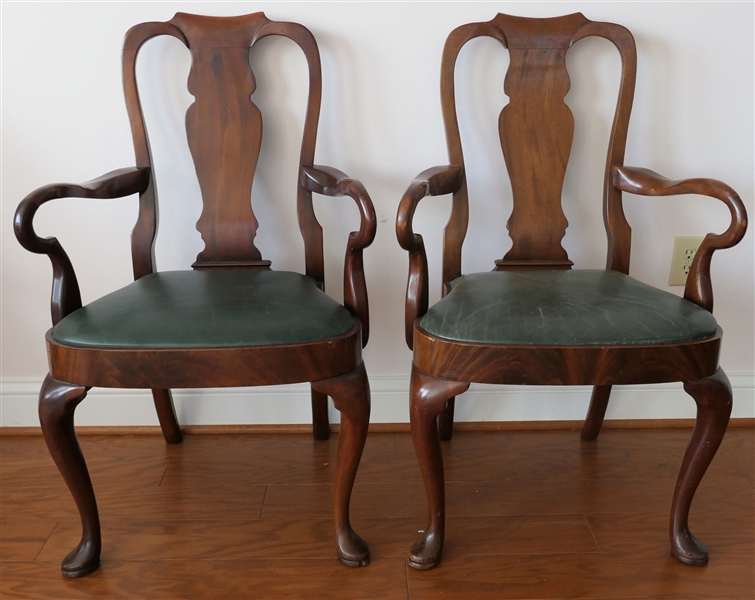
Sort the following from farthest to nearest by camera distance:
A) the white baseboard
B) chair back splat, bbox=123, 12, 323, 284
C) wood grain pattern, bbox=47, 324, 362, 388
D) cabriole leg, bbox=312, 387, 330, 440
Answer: the white baseboard, cabriole leg, bbox=312, 387, 330, 440, chair back splat, bbox=123, 12, 323, 284, wood grain pattern, bbox=47, 324, 362, 388

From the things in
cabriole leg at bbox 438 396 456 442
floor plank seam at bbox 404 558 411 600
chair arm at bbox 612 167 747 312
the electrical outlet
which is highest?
chair arm at bbox 612 167 747 312

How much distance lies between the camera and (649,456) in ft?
5.57

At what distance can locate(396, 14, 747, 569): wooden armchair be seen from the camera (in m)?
1.13

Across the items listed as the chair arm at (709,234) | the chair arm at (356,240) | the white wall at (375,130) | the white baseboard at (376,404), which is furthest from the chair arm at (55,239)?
the chair arm at (709,234)

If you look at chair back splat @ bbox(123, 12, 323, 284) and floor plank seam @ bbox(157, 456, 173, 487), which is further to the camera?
floor plank seam @ bbox(157, 456, 173, 487)

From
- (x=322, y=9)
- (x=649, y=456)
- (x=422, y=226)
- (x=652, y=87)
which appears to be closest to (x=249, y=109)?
(x=322, y=9)

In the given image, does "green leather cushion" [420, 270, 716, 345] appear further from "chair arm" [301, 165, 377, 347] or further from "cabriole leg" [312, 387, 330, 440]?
"cabriole leg" [312, 387, 330, 440]

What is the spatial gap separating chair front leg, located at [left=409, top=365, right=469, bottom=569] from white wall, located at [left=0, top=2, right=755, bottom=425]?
22.5 inches

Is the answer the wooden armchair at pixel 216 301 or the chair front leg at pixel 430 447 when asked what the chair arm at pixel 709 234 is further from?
the wooden armchair at pixel 216 301

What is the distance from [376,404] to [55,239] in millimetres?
896

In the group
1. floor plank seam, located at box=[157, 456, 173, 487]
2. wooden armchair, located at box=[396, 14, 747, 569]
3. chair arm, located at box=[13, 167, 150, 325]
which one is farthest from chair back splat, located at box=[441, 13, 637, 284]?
floor plank seam, located at box=[157, 456, 173, 487]

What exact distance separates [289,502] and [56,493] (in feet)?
1.72

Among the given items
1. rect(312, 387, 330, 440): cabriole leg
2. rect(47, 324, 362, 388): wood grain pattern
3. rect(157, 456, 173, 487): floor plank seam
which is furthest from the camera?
rect(312, 387, 330, 440): cabriole leg

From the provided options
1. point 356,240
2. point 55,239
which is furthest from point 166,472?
point 356,240
